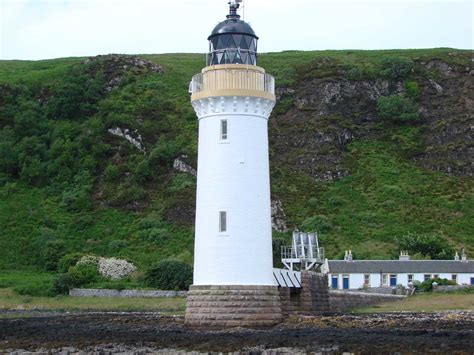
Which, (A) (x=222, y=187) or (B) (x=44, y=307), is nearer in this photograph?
(A) (x=222, y=187)

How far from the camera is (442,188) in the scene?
254 ft

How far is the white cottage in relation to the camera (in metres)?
57.5

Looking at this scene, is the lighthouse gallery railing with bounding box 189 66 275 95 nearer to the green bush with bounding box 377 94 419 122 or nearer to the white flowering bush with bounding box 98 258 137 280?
the white flowering bush with bounding box 98 258 137 280

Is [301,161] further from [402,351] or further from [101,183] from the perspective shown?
[402,351]

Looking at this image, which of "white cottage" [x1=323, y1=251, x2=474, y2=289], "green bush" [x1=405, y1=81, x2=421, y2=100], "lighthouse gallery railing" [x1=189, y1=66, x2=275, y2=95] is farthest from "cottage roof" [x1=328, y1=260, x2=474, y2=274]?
"green bush" [x1=405, y1=81, x2=421, y2=100]

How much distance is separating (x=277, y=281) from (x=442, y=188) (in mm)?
50144

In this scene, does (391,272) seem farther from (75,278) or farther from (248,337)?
(248,337)

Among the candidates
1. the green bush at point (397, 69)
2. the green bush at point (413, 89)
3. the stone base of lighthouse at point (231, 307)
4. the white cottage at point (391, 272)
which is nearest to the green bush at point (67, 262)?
the white cottage at point (391, 272)

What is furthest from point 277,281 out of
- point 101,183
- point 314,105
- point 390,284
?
point 314,105

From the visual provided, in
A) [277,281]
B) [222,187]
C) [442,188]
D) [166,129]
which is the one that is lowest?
[277,281]

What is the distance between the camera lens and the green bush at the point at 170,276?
4791cm

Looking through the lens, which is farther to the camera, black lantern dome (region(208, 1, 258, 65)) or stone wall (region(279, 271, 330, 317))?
stone wall (region(279, 271, 330, 317))

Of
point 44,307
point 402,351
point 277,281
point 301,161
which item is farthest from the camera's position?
point 301,161

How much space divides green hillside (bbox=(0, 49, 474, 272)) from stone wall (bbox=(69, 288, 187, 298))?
31.9 ft
